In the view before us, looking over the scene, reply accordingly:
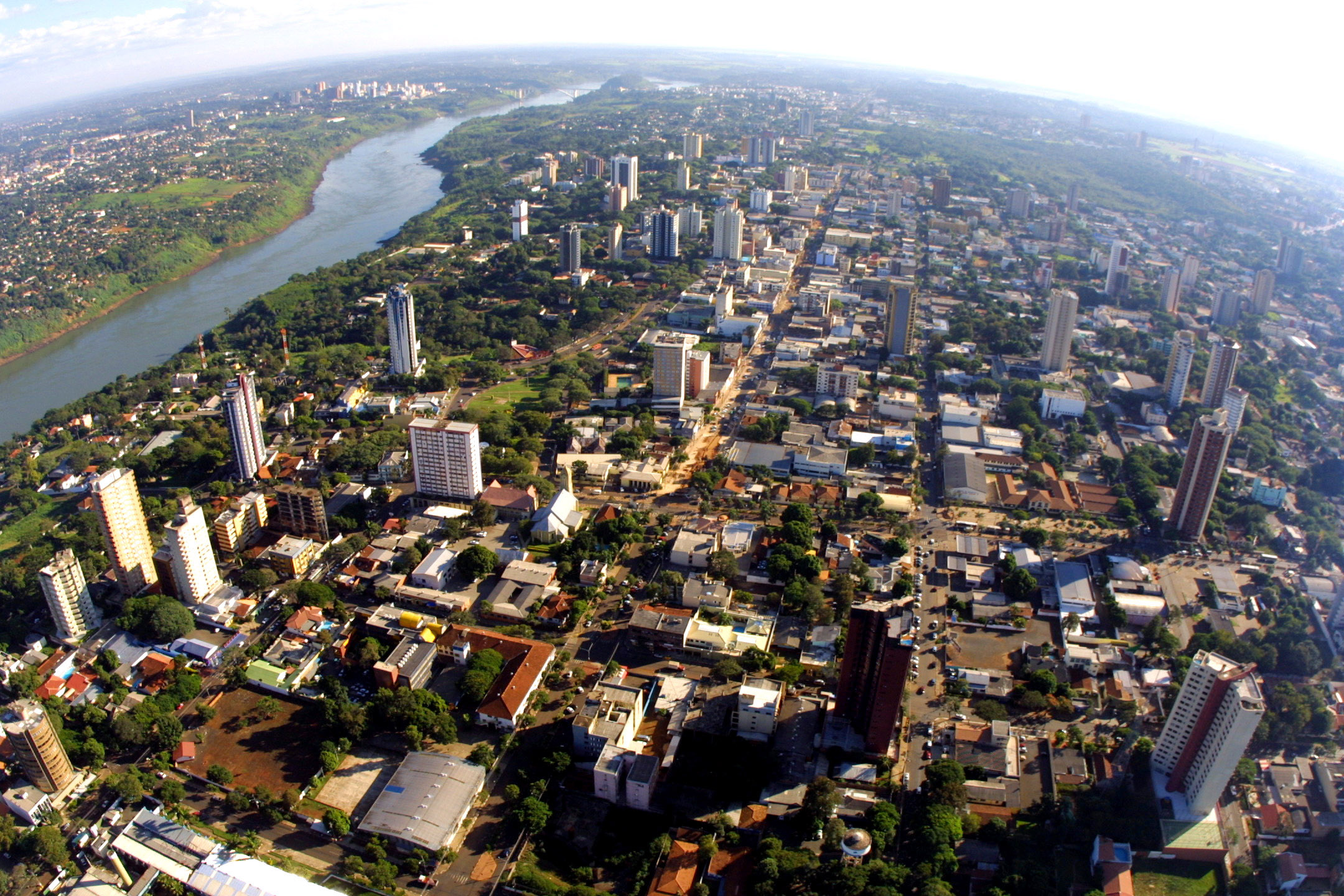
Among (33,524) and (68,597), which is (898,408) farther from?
(33,524)

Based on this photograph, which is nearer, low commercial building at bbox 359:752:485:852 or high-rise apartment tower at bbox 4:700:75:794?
low commercial building at bbox 359:752:485:852

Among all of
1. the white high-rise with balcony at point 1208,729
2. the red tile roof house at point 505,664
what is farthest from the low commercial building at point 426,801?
the white high-rise with balcony at point 1208,729

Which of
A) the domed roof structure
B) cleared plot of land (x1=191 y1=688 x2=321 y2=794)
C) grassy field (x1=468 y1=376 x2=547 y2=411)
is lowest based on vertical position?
cleared plot of land (x1=191 y1=688 x2=321 y2=794)

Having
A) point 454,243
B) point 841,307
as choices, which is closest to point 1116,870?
point 841,307

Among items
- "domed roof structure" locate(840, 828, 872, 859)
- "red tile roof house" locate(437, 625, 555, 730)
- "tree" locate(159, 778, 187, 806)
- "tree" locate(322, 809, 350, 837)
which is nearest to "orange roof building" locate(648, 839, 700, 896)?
"domed roof structure" locate(840, 828, 872, 859)

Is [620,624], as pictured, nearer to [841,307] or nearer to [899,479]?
[899,479]

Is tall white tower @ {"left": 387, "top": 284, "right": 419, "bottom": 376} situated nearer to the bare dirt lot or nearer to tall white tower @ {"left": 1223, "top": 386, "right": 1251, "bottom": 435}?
the bare dirt lot

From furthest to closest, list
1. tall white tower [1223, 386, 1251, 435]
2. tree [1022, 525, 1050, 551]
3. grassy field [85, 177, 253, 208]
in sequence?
1. grassy field [85, 177, 253, 208]
2. tall white tower [1223, 386, 1251, 435]
3. tree [1022, 525, 1050, 551]
